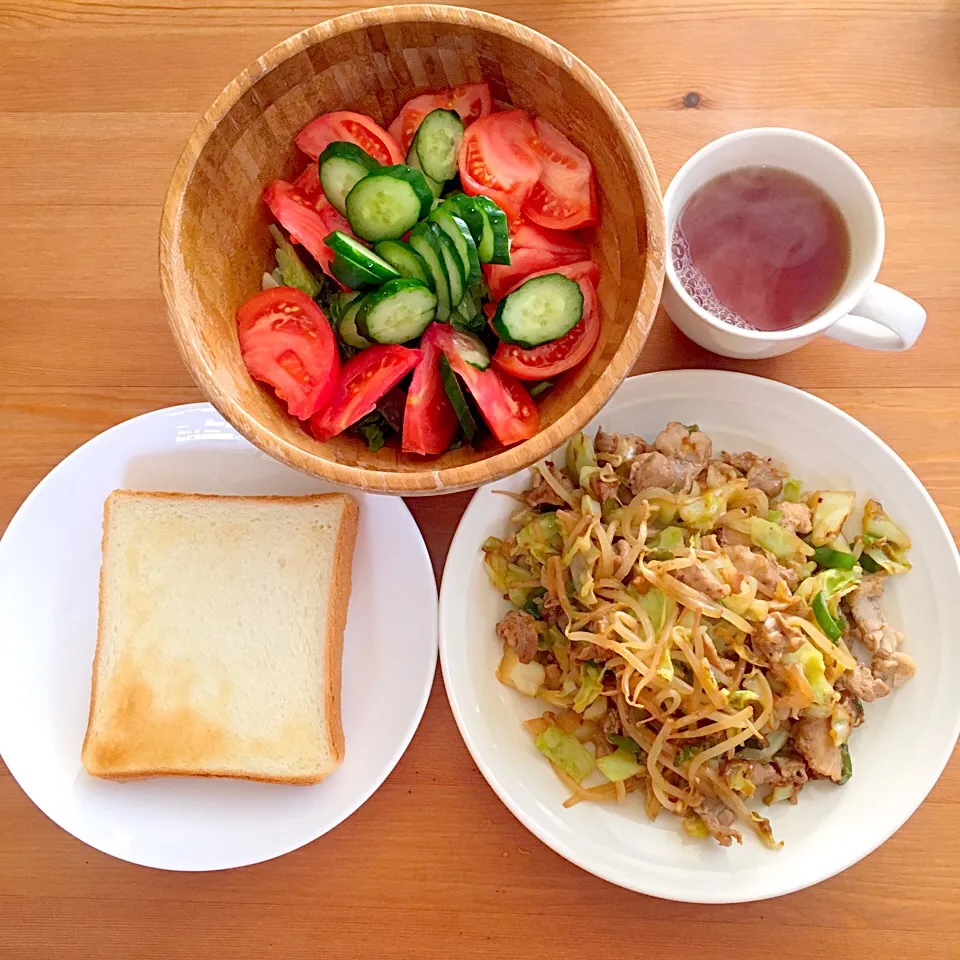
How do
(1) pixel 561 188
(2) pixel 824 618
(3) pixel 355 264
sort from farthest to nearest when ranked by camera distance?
1. (2) pixel 824 618
2. (1) pixel 561 188
3. (3) pixel 355 264

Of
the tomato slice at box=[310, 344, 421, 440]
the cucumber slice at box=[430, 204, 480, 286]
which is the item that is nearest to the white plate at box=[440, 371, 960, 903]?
the tomato slice at box=[310, 344, 421, 440]

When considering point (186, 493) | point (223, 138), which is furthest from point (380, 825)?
point (223, 138)

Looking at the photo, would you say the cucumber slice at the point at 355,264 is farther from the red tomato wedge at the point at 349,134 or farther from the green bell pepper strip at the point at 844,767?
the green bell pepper strip at the point at 844,767

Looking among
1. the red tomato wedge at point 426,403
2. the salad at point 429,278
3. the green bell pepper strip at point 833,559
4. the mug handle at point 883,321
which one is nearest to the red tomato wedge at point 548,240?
the salad at point 429,278

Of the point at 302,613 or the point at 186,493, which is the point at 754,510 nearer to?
the point at 302,613

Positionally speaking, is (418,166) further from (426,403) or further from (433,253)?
(426,403)

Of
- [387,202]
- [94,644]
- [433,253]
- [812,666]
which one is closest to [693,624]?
[812,666]

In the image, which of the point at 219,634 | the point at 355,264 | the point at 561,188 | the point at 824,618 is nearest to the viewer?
the point at 355,264
